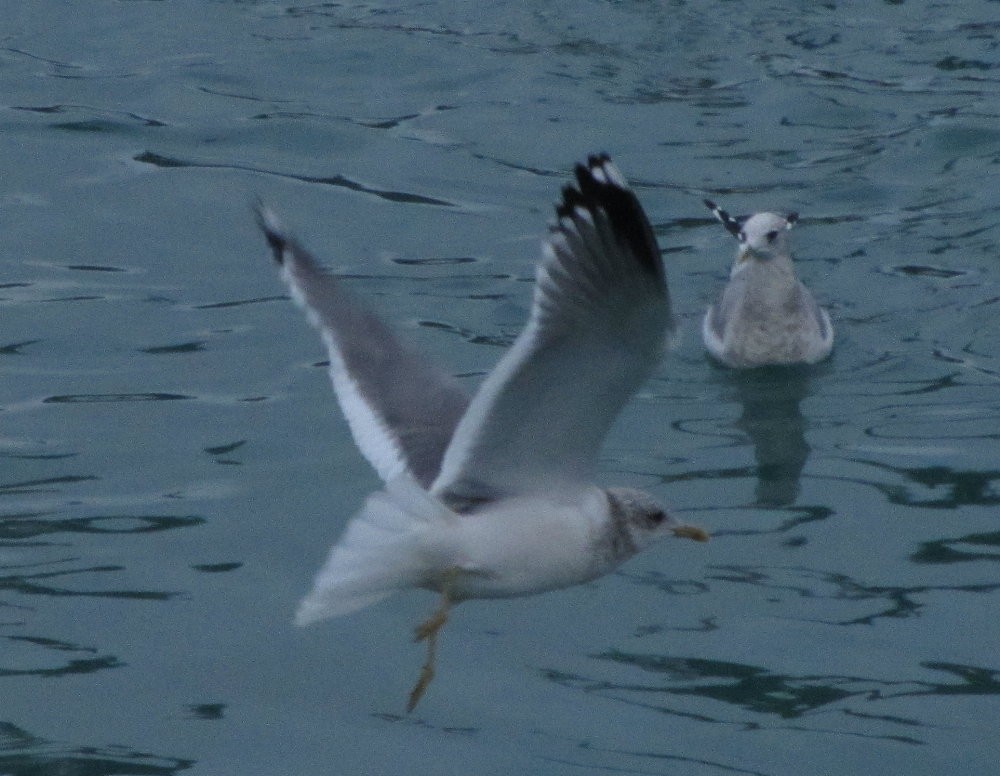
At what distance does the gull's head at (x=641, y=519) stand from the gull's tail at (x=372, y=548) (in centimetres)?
66

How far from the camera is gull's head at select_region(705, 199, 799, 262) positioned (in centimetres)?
948

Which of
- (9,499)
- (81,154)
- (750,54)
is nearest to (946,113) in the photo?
(750,54)

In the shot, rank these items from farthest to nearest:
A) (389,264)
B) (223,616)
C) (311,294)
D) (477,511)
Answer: (389,264), (223,616), (311,294), (477,511)

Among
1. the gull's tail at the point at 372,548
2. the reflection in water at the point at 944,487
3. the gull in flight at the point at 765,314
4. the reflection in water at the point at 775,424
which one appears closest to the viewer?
the gull's tail at the point at 372,548

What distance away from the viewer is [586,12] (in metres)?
14.4

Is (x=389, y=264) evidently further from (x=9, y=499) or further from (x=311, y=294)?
(x=311, y=294)

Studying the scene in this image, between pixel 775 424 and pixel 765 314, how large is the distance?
929mm

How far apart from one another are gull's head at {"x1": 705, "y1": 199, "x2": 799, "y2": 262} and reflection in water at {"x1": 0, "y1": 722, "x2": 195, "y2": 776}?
14.6 ft

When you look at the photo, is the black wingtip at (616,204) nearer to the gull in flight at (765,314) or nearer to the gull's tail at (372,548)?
the gull's tail at (372,548)

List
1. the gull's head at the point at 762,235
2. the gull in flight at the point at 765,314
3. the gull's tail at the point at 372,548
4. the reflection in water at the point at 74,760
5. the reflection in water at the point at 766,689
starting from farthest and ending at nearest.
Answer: the gull's head at the point at 762,235
the gull in flight at the point at 765,314
the reflection in water at the point at 766,689
the reflection in water at the point at 74,760
the gull's tail at the point at 372,548

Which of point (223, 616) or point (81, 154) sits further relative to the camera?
point (81, 154)

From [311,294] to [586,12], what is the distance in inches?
345

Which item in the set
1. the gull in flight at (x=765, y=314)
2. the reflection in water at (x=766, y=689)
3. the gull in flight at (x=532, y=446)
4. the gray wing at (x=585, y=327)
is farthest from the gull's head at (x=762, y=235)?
the gray wing at (x=585, y=327)

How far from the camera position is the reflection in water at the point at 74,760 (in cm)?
589
